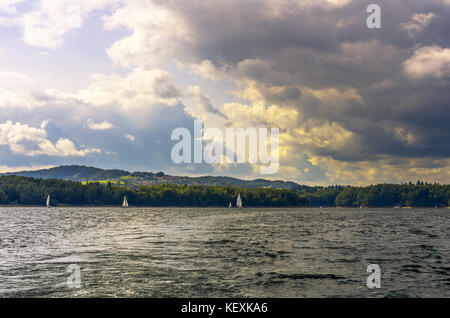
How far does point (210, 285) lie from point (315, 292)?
7.37 m

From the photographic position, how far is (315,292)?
26469 millimetres

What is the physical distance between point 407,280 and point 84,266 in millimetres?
27663

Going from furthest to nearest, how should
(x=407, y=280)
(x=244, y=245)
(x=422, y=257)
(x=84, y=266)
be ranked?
(x=244, y=245), (x=422, y=257), (x=84, y=266), (x=407, y=280)
